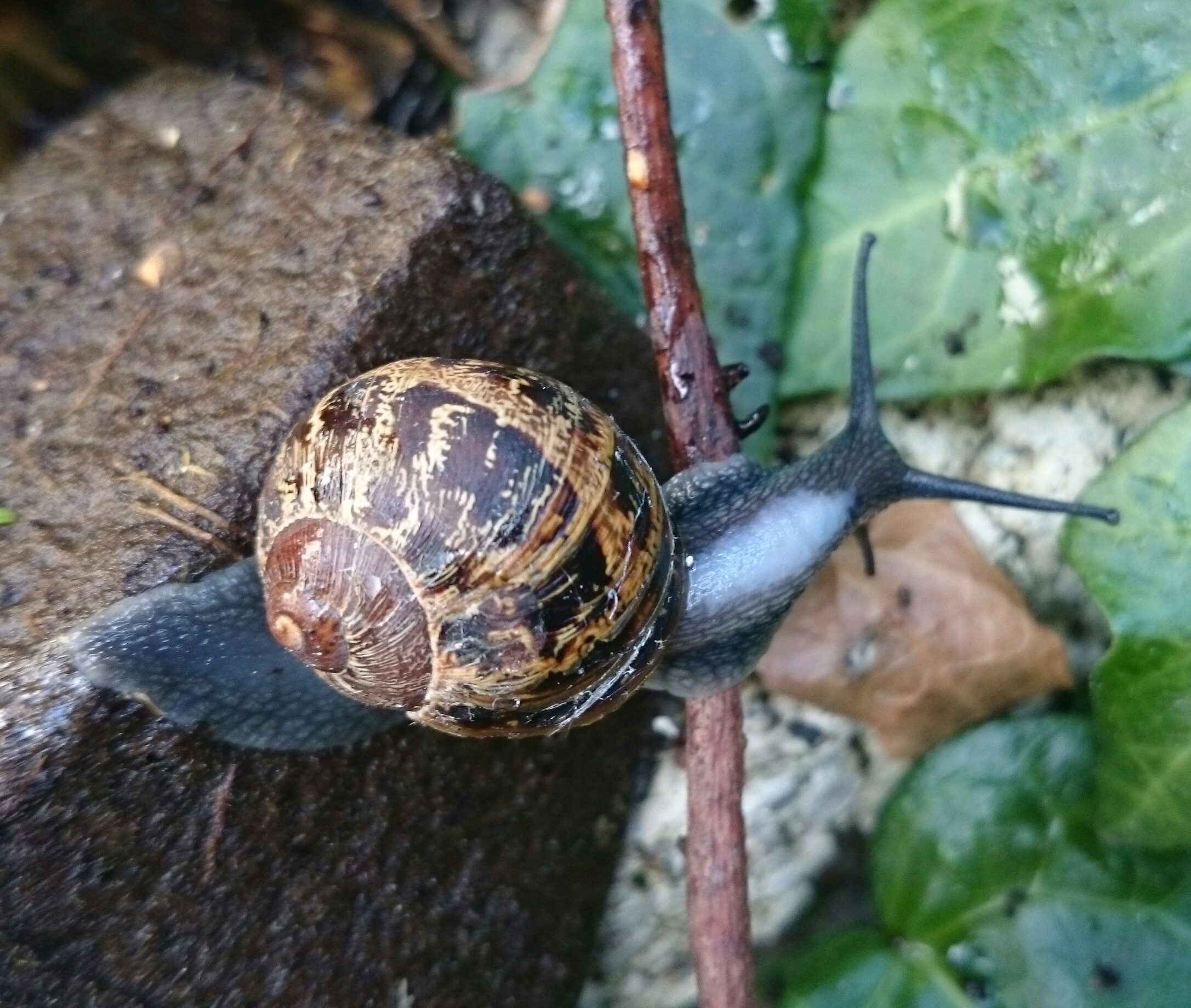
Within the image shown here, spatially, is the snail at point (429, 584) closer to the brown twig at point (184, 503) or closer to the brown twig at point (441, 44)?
the brown twig at point (184, 503)

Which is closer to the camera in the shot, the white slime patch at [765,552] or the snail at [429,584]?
the snail at [429,584]

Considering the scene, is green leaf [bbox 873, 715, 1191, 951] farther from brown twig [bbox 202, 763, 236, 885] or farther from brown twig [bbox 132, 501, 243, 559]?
brown twig [bbox 132, 501, 243, 559]

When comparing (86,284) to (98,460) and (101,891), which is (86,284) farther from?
(101,891)

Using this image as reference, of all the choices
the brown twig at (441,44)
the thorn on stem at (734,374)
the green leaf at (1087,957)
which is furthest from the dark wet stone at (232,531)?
the green leaf at (1087,957)

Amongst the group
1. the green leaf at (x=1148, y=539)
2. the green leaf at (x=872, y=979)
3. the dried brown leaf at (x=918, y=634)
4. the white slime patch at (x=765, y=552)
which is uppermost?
the white slime patch at (x=765, y=552)

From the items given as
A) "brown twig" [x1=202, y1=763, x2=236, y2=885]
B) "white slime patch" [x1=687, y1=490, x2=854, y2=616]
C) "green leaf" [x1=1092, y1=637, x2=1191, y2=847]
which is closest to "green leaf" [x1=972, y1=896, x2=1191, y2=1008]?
"green leaf" [x1=1092, y1=637, x2=1191, y2=847]

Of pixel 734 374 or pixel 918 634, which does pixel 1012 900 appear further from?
pixel 734 374
